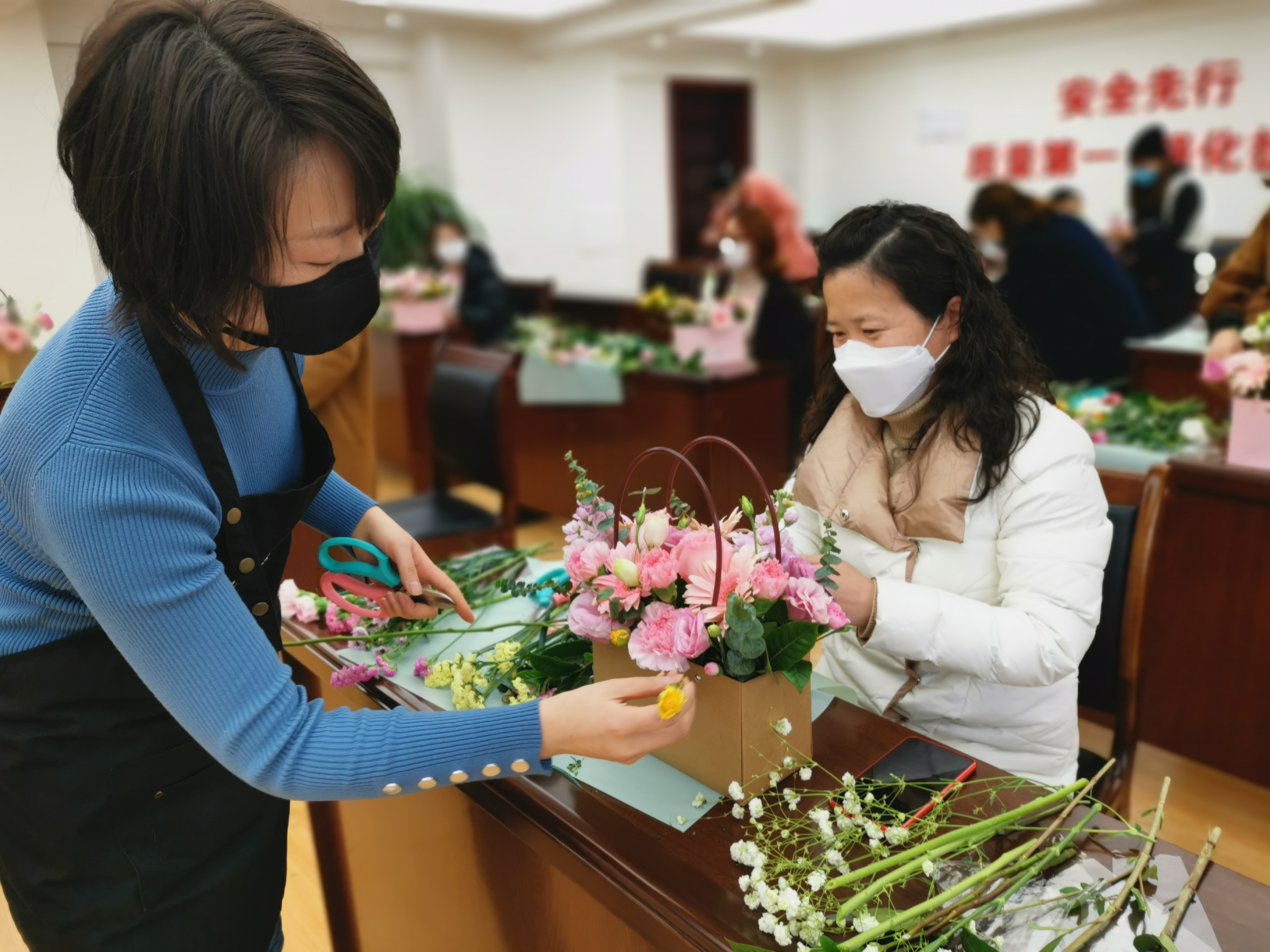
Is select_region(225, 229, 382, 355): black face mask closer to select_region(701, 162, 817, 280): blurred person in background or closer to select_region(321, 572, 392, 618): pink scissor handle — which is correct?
select_region(321, 572, 392, 618): pink scissor handle

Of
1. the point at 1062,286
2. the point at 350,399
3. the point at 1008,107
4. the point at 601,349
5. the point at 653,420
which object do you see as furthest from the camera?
the point at 1008,107

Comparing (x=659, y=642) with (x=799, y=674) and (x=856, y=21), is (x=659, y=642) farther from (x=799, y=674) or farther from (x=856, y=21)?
(x=856, y=21)

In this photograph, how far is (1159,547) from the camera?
2.16 metres

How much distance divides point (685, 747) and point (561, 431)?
293 cm

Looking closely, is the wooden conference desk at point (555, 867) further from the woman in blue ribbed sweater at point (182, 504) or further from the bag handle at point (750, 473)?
the bag handle at point (750, 473)

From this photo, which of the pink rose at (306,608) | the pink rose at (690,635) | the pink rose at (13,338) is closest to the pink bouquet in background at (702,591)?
the pink rose at (690,635)

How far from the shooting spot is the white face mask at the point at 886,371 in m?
1.22

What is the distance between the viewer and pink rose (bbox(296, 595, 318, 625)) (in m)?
1.46

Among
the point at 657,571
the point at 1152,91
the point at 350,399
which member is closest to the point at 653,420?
the point at 350,399

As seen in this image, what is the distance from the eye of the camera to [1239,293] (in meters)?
2.41

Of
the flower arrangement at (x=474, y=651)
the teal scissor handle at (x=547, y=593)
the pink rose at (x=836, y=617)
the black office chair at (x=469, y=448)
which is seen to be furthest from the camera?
the black office chair at (x=469, y=448)

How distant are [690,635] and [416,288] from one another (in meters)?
4.13

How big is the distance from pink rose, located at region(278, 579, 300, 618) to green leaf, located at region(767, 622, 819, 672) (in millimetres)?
868

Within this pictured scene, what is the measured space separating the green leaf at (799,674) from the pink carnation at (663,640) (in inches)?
4.0
